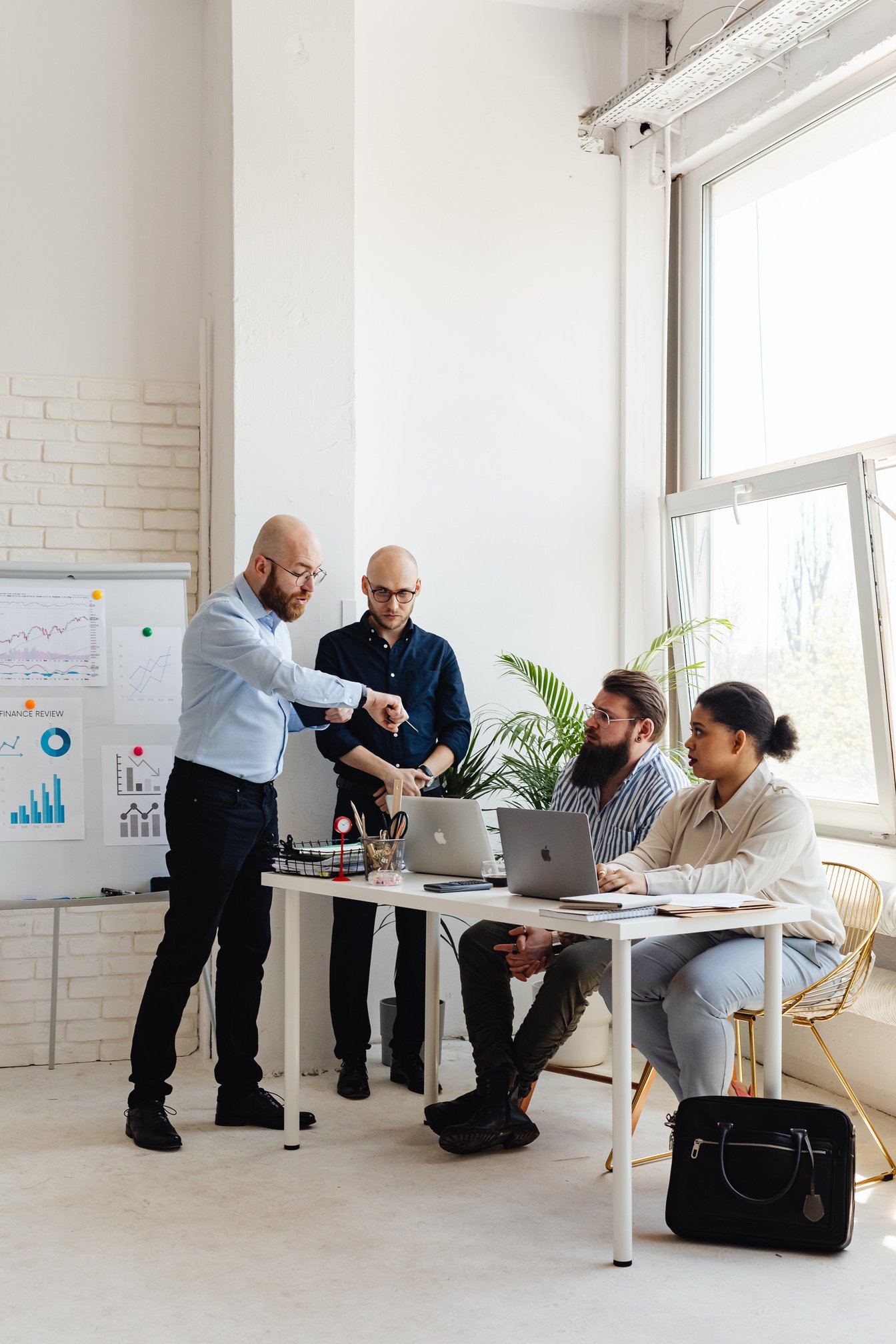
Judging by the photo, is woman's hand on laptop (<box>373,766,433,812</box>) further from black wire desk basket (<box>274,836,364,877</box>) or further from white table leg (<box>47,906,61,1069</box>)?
white table leg (<box>47,906,61,1069</box>)

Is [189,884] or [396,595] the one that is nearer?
[189,884]


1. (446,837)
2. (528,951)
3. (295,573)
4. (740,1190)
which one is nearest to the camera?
(740,1190)

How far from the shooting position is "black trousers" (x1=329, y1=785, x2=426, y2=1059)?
4309 millimetres

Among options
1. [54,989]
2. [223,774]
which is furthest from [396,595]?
[54,989]

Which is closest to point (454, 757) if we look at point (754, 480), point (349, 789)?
point (349, 789)

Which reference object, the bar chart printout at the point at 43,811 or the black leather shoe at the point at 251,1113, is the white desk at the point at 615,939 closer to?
the black leather shoe at the point at 251,1113

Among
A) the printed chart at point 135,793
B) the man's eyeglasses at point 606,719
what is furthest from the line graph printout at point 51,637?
the man's eyeglasses at point 606,719

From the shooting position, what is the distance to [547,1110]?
4.00 m

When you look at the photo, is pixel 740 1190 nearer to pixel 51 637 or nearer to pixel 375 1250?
pixel 375 1250

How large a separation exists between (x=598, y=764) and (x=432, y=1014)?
1.00 metres

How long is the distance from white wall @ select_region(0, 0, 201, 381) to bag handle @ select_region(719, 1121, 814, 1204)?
340 cm

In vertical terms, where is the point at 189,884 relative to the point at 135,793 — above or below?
below

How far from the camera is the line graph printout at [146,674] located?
438cm

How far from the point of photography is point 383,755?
436 cm
